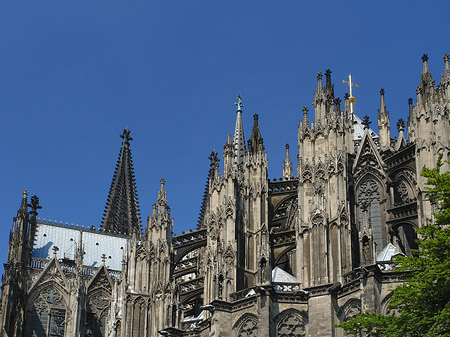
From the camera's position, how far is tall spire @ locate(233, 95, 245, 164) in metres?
65.1

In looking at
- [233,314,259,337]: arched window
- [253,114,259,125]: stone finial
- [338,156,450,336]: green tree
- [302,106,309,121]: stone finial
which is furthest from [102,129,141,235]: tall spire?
[338,156,450,336]: green tree

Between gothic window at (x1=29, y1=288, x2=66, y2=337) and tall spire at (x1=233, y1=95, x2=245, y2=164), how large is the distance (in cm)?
1590

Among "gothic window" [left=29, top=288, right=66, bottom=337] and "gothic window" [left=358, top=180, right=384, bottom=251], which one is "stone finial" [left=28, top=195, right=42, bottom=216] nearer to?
"gothic window" [left=29, top=288, right=66, bottom=337]

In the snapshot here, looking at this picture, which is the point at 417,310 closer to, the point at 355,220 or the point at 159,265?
the point at 355,220

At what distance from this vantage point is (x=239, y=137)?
67.9 m

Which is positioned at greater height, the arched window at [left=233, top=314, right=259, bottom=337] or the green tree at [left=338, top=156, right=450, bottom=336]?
the arched window at [left=233, top=314, right=259, bottom=337]

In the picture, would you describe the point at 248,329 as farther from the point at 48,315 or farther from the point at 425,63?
the point at 48,315

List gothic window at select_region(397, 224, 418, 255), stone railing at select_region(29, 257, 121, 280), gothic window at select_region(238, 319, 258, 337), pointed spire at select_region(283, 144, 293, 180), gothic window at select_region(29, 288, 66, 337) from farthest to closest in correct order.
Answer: pointed spire at select_region(283, 144, 293, 180), stone railing at select_region(29, 257, 121, 280), gothic window at select_region(29, 288, 66, 337), gothic window at select_region(397, 224, 418, 255), gothic window at select_region(238, 319, 258, 337)

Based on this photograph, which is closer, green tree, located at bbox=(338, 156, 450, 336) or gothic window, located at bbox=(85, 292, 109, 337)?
green tree, located at bbox=(338, 156, 450, 336)

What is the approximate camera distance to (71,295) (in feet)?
193

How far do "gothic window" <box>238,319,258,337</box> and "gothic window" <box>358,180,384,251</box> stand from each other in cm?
706

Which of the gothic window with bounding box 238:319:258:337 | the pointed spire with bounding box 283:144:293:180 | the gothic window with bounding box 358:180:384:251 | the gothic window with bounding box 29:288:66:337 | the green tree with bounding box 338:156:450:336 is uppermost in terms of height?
the pointed spire with bounding box 283:144:293:180

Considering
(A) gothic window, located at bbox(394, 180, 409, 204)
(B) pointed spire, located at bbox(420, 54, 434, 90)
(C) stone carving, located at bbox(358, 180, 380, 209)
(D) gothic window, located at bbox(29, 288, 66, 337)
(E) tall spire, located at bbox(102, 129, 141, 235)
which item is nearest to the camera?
(B) pointed spire, located at bbox(420, 54, 434, 90)

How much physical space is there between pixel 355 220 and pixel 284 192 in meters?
6.34
